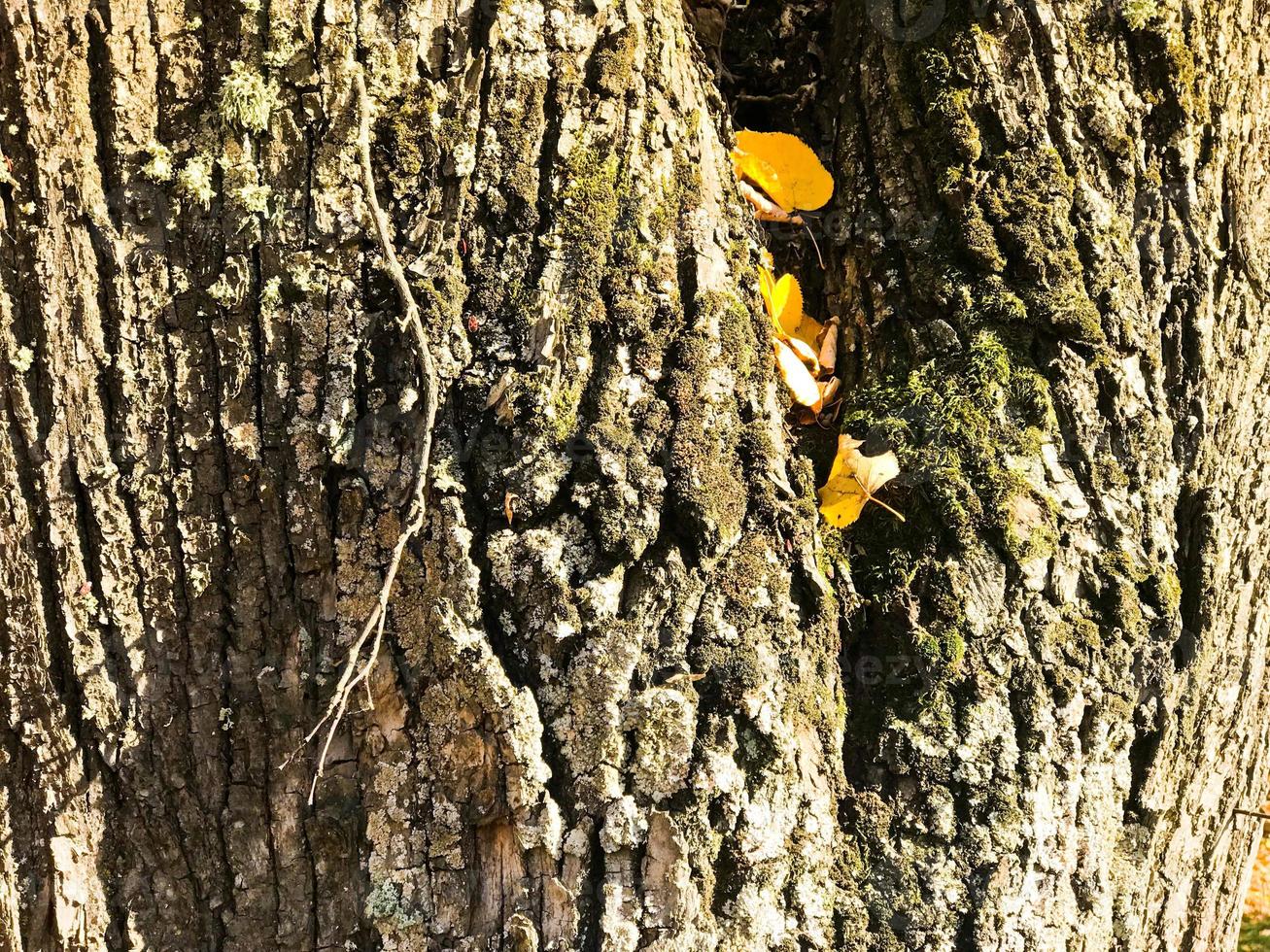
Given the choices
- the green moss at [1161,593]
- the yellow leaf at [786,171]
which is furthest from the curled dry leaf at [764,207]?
the green moss at [1161,593]

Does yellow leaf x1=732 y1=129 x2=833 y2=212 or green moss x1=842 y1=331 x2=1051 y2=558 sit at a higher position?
yellow leaf x1=732 y1=129 x2=833 y2=212

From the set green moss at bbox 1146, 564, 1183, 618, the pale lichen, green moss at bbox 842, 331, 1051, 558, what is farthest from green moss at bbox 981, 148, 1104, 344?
the pale lichen

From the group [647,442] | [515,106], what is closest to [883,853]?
[647,442]

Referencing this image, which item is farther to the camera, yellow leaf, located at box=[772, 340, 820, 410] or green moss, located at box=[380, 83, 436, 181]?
yellow leaf, located at box=[772, 340, 820, 410]

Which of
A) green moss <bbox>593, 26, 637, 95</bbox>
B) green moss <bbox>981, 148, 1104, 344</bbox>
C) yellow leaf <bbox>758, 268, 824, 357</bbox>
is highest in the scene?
green moss <bbox>593, 26, 637, 95</bbox>

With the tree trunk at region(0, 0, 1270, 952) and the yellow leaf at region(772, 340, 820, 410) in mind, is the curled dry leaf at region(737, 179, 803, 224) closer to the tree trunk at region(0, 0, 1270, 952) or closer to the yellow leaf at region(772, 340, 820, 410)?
the tree trunk at region(0, 0, 1270, 952)

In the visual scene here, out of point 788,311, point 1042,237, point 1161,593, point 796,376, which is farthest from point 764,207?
point 1161,593

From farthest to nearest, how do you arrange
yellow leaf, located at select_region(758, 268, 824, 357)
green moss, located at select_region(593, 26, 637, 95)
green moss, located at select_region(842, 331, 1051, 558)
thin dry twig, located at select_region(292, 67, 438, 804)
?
yellow leaf, located at select_region(758, 268, 824, 357), green moss, located at select_region(842, 331, 1051, 558), green moss, located at select_region(593, 26, 637, 95), thin dry twig, located at select_region(292, 67, 438, 804)

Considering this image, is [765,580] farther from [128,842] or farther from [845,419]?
[128,842]
